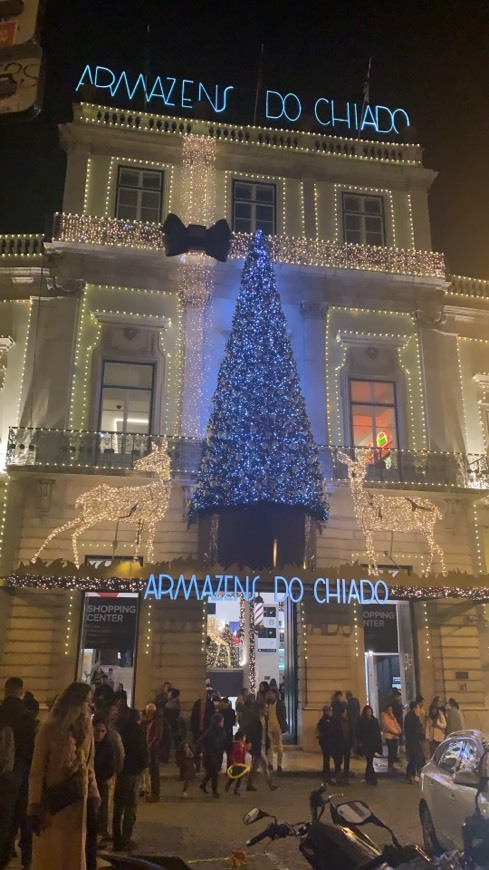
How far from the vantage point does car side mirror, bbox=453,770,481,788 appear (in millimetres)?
5734

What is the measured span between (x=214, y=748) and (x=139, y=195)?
51.9ft

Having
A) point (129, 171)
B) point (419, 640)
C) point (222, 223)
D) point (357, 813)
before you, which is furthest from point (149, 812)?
point (129, 171)

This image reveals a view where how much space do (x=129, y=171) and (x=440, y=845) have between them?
19.2 m

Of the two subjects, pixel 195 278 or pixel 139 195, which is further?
pixel 139 195

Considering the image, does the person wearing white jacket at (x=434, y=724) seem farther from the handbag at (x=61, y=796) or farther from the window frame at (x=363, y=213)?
the window frame at (x=363, y=213)

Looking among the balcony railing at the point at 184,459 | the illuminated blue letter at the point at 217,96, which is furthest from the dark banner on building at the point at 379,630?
the illuminated blue letter at the point at 217,96

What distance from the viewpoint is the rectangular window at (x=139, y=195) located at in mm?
20312

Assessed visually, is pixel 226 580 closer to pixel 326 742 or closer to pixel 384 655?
pixel 326 742

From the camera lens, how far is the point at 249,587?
15.3 m

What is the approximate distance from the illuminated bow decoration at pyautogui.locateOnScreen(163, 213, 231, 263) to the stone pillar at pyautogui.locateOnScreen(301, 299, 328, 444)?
9.27 feet

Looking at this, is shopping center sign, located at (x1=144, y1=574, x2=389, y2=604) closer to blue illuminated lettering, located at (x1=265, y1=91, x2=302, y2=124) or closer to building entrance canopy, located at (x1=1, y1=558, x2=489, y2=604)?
building entrance canopy, located at (x1=1, y1=558, x2=489, y2=604)

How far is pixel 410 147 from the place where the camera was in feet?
72.9

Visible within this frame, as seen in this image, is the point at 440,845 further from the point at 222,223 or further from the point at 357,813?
the point at 222,223

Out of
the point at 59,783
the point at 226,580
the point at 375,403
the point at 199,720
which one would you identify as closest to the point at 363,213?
the point at 375,403
